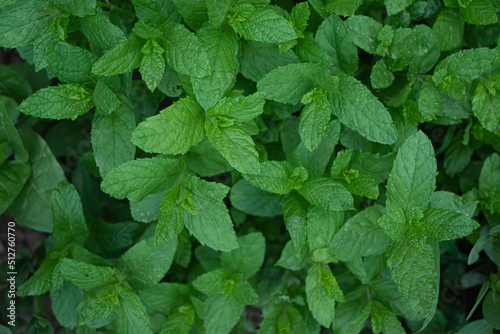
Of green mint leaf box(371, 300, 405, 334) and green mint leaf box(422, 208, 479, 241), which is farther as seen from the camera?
green mint leaf box(371, 300, 405, 334)

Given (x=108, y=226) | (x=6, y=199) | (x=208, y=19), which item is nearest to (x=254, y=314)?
(x=108, y=226)

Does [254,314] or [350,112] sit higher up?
[350,112]

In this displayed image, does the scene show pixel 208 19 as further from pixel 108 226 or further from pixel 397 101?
pixel 108 226

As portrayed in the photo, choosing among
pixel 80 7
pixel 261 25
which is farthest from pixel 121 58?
pixel 261 25

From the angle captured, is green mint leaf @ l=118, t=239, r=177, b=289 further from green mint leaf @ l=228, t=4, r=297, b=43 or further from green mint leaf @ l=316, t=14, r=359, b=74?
green mint leaf @ l=316, t=14, r=359, b=74

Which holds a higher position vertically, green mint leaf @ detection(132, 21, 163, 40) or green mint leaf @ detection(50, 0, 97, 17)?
green mint leaf @ detection(50, 0, 97, 17)

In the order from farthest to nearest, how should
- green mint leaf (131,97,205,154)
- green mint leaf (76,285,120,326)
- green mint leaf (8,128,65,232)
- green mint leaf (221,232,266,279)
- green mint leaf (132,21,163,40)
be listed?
green mint leaf (8,128,65,232)
green mint leaf (221,232,266,279)
green mint leaf (76,285,120,326)
green mint leaf (132,21,163,40)
green mint leaf (131,97,205,154)

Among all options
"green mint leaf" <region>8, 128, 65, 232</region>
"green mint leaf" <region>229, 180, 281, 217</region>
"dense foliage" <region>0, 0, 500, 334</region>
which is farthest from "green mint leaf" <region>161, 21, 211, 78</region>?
"green mint leaf" <region>8, 128, 65, 232</region>

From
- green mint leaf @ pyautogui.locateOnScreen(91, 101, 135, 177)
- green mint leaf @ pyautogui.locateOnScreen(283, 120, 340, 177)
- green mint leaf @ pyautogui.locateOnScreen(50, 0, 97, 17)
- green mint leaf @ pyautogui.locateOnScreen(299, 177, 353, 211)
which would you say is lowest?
green mint leaf @ pyautogui.locateOnScreen(299, 177, 353, 211)
